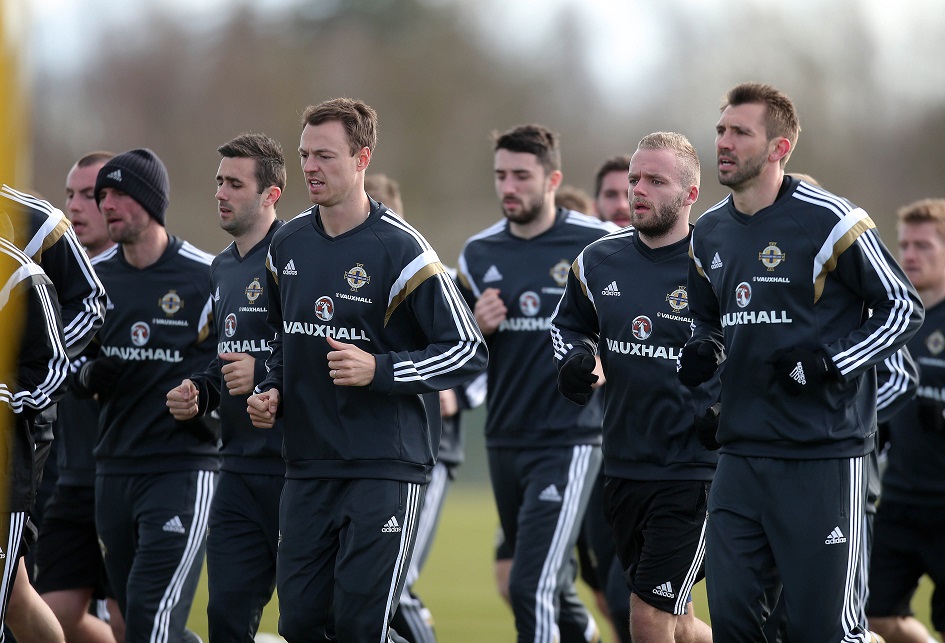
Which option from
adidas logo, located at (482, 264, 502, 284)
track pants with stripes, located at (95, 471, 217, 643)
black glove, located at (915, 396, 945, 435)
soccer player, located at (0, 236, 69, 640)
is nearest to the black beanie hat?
soccer player, located at (0, 236, 69, 640)

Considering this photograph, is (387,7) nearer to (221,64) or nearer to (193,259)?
(221,64)

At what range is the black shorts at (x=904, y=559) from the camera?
25.7 feet

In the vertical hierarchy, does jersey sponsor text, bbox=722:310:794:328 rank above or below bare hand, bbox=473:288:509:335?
above

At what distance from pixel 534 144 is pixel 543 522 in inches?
86.7

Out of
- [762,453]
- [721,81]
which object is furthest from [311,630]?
[721,81]

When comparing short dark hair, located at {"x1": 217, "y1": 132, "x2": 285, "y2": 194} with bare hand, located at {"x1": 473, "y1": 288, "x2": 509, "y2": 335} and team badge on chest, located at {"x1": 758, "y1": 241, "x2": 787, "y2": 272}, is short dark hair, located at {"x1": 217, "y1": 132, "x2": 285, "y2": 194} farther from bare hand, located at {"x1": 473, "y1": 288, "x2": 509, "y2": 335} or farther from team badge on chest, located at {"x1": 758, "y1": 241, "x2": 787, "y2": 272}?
team badge on chest, located at {"x1": 758, "y1": 241, "x2": 787, "y2": 272}

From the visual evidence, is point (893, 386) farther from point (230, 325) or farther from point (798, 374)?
point (230, 325)

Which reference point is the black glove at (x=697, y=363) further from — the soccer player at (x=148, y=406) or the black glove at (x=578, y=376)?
the soccer player at (x=148, y=406)

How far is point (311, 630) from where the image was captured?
223 inches

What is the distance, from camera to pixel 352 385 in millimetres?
5570

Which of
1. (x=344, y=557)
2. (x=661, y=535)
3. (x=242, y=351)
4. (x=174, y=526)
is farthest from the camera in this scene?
(x=174, y=526)

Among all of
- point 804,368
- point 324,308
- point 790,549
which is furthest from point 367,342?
point 790,549

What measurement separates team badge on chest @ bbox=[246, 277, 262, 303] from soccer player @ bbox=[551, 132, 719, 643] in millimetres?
1429

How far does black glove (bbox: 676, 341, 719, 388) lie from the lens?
5781mm
